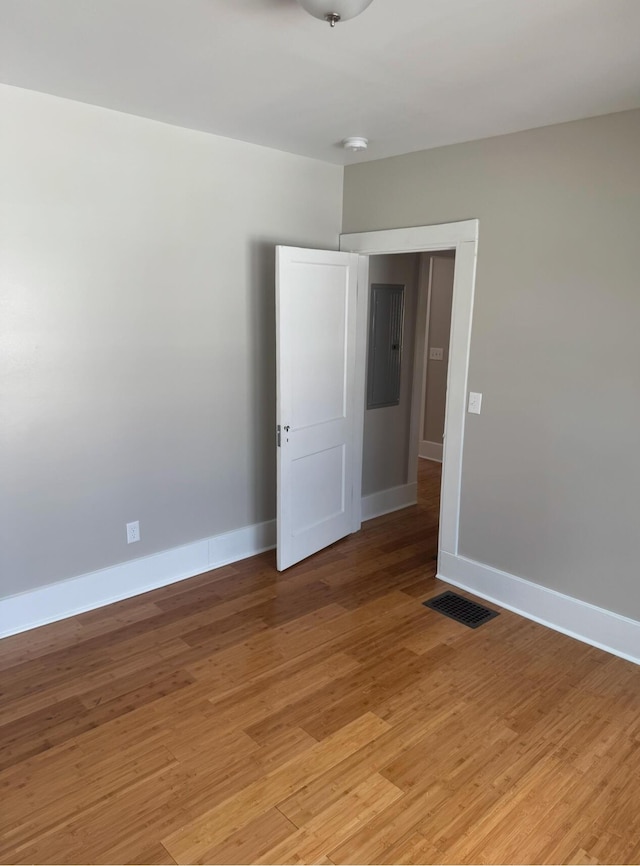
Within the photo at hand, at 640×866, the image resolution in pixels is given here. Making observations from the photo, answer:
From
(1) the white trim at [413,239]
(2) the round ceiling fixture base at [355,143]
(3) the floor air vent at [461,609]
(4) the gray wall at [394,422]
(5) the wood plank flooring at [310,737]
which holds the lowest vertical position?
(5) the wood plank flooring at [310,737]

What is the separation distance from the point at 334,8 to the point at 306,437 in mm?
2433

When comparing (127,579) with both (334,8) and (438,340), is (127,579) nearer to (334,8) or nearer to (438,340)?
(334,8)

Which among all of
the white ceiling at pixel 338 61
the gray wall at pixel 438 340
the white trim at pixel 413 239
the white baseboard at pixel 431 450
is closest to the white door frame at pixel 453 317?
the white trim at pixel 413 239

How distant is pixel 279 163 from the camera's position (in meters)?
3.66

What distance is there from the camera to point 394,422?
4.78m

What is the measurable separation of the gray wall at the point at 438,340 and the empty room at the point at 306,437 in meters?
2.35

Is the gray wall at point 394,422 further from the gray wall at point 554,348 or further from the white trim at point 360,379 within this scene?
the gray wall at point 554,348

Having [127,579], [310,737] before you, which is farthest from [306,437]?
[310,737]

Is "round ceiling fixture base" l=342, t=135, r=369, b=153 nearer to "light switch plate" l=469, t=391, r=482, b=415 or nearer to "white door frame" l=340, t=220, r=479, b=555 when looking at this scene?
"white door frame" l=340, t=220, r=479, b=555

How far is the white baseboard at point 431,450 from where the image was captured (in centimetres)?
661

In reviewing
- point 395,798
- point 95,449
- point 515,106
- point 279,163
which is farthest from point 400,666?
point 279,163

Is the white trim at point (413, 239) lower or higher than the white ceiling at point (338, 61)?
lower

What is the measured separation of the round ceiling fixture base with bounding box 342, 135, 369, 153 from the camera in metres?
3.21

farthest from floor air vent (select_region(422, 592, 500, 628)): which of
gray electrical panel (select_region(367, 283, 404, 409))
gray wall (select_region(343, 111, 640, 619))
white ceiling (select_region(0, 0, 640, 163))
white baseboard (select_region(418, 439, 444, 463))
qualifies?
white baseboard (select_region(418, 439, 444, 463))
